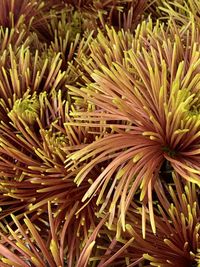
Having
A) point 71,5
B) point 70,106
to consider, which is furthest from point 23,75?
point 71,5

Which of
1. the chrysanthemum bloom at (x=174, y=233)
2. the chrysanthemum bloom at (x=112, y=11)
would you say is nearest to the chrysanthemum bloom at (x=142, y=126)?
the chrysanthemum bloom at (x=174, y=233)

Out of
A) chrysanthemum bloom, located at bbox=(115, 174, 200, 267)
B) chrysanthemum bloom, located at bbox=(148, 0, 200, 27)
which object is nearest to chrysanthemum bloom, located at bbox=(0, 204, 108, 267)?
chrysanthemum bloom, located at bbox=(115, 174, 200, 267)

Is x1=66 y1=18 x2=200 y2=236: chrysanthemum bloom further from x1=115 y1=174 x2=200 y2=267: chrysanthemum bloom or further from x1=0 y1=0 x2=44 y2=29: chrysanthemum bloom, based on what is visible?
x1=0 y1=0 x2=44 y2=29: chrysanthemum bloom

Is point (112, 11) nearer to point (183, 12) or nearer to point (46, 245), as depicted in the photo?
point (183, 12)

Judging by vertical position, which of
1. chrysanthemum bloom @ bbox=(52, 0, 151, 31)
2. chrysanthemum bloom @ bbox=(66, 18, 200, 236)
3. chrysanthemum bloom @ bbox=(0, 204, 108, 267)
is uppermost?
chrysanthemum bloom @ bbox=(52, 0, 151, 31)

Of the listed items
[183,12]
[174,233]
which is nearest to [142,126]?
[174,233]

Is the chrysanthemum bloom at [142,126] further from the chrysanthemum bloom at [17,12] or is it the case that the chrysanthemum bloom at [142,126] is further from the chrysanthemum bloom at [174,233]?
the chrysanthemum bloom at [17,12]
